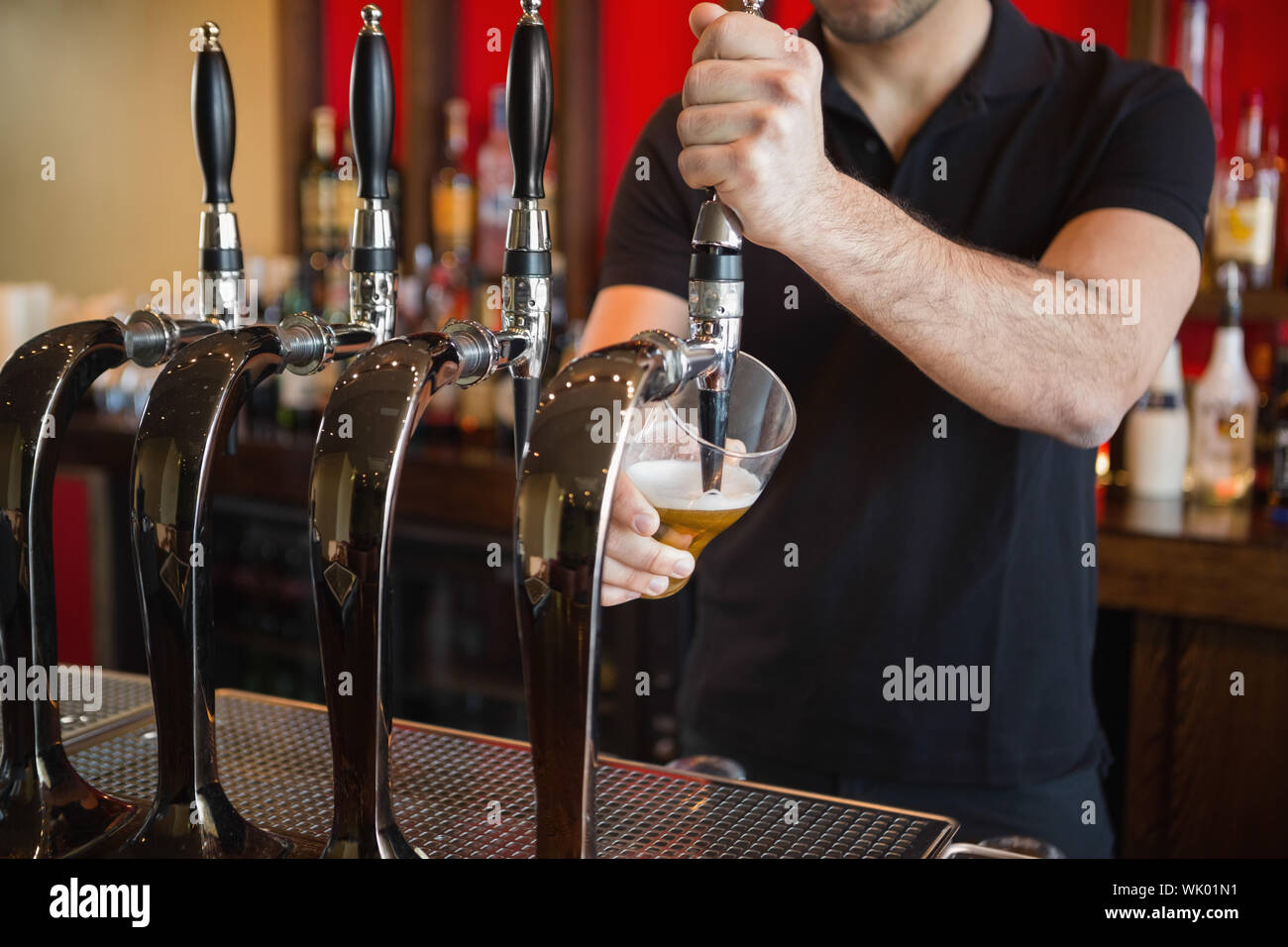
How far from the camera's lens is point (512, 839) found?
0.73 metres

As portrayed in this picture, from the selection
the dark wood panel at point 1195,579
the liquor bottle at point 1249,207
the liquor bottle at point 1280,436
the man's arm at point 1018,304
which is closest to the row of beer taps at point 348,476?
the man's arm at point 1018,304

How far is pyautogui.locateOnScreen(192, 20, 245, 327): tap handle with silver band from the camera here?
2.53 feet

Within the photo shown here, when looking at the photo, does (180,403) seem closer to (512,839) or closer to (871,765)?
(512,839)

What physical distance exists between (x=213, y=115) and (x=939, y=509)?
2.76 feet

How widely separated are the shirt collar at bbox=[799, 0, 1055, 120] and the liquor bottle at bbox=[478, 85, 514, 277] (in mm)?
1435

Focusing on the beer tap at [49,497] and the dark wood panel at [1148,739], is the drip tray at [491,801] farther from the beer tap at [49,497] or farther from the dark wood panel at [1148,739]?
the dark wood panel at [1148,739]

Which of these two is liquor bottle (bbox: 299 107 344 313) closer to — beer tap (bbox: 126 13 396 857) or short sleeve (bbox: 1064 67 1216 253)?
short sleeve (bbox: 1064 67 1216 253)

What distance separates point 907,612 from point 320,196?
6.97 ft

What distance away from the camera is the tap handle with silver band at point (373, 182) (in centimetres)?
72

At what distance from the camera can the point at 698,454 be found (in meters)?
0.70

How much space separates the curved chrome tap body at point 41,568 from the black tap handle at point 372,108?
0.51ft

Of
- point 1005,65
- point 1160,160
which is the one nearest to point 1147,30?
point 1005,65

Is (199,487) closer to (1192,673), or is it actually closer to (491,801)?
(491,801)

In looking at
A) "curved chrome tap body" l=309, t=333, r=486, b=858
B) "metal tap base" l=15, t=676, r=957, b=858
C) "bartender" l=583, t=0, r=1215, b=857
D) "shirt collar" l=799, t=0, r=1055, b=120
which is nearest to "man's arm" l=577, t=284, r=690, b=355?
"bartender" l=583, t=0, r=1215, b=857
